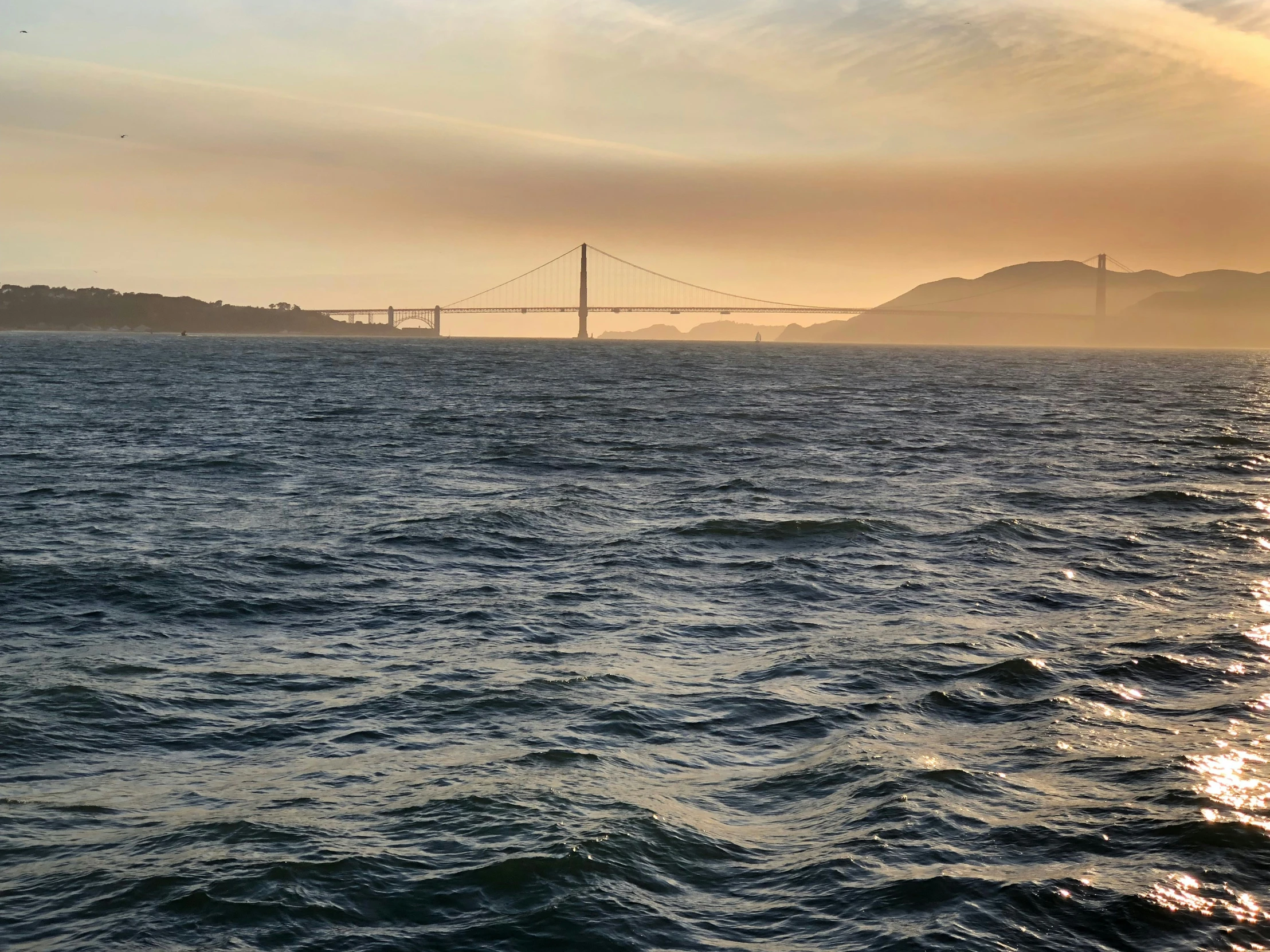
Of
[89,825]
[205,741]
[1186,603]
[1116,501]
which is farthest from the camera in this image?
[1116,501]

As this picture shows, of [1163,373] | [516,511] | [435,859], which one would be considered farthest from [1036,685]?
[1163,373]

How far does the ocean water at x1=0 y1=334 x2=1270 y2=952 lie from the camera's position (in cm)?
658

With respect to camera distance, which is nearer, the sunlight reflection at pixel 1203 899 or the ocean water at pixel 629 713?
the sunlight reflection at pixel 1203 899

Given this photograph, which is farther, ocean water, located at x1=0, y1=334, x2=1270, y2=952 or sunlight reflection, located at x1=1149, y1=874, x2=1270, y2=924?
ocean water, located at x1=0, y1=334, x2=1270, y2=952

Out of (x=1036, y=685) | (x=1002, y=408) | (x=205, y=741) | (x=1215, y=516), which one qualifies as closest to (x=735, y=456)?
(x=1215, y=516)

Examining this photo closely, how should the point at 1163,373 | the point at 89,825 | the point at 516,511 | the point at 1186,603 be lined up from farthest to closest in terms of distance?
the point at 1163,373
the point at 516,511
the point at 1186,603
the point at 89,825

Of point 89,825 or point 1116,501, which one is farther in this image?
point 1116,501

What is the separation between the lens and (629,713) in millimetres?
9812

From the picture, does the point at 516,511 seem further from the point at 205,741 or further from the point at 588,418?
the point at 588,418

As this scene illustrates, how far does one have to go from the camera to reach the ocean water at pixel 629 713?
259 inches

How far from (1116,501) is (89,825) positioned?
19.7m

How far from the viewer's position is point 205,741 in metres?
9.05

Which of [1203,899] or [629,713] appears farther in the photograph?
[629,713]

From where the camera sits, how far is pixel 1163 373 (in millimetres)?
103125
